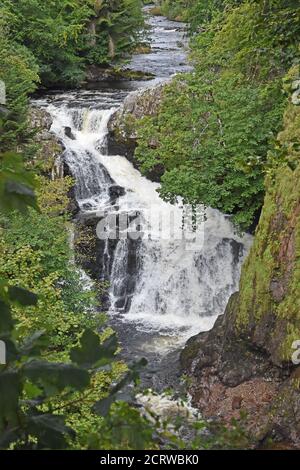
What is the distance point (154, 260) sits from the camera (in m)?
16.6

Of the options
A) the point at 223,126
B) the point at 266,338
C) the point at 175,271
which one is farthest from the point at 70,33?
the point at 266,338

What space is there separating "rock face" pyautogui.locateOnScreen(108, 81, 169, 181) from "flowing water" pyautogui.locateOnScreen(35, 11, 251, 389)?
32 cm

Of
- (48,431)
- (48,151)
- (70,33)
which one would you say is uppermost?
(70,33)

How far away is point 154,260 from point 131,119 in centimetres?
499

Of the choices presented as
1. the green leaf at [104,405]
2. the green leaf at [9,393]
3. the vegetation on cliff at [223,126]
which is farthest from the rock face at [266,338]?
the green leaf at [9,393]

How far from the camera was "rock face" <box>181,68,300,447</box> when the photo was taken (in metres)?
10.3

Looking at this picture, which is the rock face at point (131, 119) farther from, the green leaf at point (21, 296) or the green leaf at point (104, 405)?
the green leaf at point (104, 405)

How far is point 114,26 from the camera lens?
30.1 m

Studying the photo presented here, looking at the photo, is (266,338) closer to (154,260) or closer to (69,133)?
(154,260)

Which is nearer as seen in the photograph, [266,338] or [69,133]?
[266,338]

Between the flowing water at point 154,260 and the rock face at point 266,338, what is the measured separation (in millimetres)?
1339

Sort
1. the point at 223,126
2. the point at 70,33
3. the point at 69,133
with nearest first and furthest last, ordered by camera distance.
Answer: the point at 223,126 → the point at 69,133 → the point at 70,33
